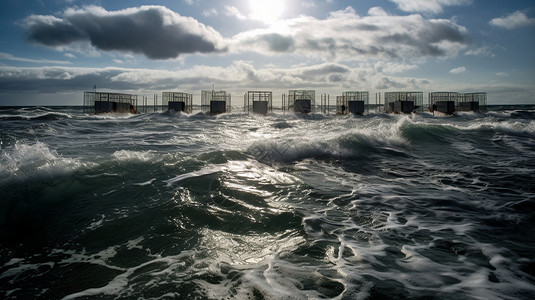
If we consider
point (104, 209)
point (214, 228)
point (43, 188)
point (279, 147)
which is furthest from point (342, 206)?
point (43, 188)

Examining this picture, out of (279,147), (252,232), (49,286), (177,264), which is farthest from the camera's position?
(279,147)

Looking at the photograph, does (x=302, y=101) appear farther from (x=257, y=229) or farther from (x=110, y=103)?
(x=257, y=229)

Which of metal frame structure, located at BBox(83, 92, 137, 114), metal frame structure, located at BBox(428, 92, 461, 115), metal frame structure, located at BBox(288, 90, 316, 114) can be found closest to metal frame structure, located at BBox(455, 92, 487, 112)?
metal frame structure, located at BBox(428, 92, 461, 115)

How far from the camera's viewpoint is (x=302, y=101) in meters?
46.6

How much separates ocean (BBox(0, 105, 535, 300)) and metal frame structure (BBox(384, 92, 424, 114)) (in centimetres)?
4259

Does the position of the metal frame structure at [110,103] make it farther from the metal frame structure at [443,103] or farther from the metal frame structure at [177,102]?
the metal frame structure at [443,103]

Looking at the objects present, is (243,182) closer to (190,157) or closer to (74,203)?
(190,157)

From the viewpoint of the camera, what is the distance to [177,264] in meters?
3.62

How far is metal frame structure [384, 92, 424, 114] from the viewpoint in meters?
48.7

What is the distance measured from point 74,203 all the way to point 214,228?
2.84 metres

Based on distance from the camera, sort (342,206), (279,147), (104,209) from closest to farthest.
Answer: (104,209) < (342,206) < (279,147)

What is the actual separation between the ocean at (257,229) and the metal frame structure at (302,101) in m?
37.9

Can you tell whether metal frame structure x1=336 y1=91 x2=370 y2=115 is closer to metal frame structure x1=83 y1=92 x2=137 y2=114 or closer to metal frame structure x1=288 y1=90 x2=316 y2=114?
metal frame structure x1=288 y1=90 x2=316 y2=114

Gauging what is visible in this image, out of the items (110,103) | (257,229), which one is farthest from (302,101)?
(257,229)
